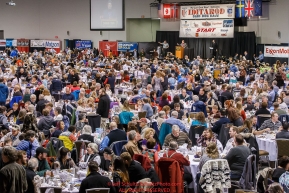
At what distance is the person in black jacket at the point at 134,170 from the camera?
7.61 metres

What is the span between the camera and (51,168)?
8734 mm

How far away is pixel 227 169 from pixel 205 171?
37 cm

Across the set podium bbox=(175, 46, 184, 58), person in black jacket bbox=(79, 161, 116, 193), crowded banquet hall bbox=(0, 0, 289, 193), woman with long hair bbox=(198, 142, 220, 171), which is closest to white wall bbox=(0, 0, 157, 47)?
crowded banquet hall bbox=(0, 0, 289, 193)

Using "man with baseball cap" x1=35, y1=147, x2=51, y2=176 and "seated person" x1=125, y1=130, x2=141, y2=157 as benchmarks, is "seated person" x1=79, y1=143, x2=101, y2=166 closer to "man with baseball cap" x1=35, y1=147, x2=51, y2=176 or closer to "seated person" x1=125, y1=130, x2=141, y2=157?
"seated person" x1=125, y1=130, x2=141, y2=157

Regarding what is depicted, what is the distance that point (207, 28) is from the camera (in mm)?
31250

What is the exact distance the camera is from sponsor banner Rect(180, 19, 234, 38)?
30.3m

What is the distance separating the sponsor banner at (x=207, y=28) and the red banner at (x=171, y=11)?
88cm

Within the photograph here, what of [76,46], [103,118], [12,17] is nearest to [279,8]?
[76,46]

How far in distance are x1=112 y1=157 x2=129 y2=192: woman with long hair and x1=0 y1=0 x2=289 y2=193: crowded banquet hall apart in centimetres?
2

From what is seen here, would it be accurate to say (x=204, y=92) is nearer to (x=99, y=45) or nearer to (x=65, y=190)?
(x=65, y=190)

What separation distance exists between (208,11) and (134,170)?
967 inches

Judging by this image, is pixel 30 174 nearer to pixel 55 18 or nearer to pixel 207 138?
pixel 207 138

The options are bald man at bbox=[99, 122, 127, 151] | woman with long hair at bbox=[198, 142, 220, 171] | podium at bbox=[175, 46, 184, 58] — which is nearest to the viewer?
woman with long hair at bbox=[198, 142, 220, 171]

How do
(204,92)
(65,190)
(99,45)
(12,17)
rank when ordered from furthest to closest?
1. (12,17)
2. (99,45)
3. (204,92)
4. (65,190)
